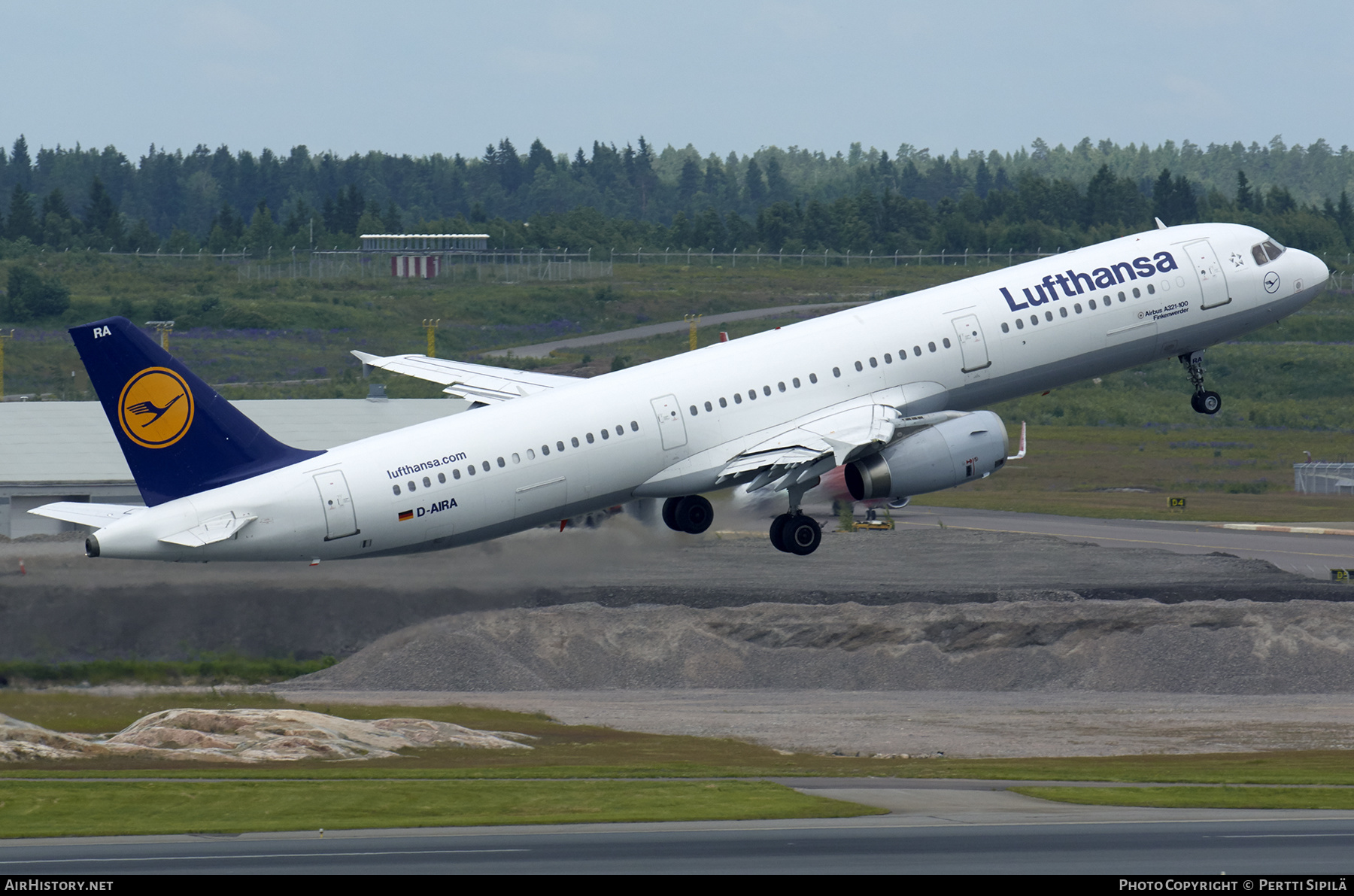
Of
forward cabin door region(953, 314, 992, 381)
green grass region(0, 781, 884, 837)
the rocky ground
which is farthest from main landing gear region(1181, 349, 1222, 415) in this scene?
green grass region(0, 781, 884, 837)

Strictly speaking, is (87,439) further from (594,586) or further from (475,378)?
(475,378)

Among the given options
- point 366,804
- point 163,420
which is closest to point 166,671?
point 366,804

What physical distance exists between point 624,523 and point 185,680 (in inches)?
687

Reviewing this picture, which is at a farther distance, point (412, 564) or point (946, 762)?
point (412, 564)

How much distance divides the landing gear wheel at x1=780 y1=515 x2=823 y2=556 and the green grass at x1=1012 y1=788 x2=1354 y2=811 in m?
8.81

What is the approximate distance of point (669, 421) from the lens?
47.5 metres

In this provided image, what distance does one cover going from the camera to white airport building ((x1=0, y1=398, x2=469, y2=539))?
3142 inches

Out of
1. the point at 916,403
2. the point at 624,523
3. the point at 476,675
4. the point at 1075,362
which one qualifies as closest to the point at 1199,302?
the point at 1075,362

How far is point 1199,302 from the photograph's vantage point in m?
53.1

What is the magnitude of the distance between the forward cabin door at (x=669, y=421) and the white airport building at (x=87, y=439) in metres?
37.9

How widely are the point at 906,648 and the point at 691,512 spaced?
2692cm

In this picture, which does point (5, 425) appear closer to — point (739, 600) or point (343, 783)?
point (739, 600)

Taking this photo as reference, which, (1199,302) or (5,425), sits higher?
(1199,302)

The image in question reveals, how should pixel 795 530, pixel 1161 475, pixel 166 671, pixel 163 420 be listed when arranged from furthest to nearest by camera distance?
1. pixel 1161 475
2. pixel 166 671
3. pixel 795 530
4. pixel 163 420
